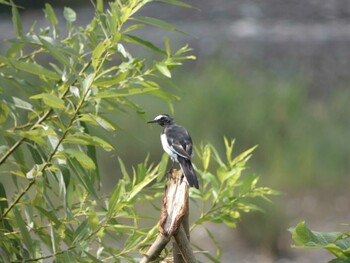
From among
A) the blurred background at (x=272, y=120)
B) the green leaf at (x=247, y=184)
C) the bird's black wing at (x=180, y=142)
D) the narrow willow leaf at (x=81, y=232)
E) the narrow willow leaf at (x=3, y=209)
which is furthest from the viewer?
the blurred background at (x=272, y=120)

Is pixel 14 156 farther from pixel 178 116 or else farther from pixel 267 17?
pixel 267 17

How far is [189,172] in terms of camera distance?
339 centimetres

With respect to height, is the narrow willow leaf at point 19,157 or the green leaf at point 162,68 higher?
the green leaf at point 162,68

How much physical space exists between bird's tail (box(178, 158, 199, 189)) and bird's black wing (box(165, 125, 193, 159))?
0.21ft

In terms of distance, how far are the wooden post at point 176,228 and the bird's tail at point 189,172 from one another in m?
0.21

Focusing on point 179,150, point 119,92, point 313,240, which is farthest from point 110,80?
point 313,240

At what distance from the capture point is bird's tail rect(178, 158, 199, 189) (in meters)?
3.26

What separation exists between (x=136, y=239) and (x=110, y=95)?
0.42 meters

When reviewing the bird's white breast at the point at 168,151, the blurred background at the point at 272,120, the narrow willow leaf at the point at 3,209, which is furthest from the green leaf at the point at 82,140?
the blurred background at the point at 272,120

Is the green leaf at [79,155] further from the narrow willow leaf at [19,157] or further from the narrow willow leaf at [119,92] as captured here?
the narrow willow leaf at [19,157]

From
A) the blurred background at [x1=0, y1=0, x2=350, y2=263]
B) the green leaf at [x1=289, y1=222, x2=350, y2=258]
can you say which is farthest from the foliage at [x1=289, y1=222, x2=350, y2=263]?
the blurred background at [x1=0, y1=0, x2=350, y2=263]

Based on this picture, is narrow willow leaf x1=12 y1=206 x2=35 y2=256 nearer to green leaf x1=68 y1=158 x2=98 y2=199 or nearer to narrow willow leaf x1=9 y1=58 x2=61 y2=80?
green leaf x1=68 y1=158 x2=98 y2=199

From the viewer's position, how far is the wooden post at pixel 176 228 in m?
2.83

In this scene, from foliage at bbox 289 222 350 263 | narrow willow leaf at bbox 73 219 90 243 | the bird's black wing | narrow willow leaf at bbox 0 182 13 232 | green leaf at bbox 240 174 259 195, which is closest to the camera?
foliage at bbox 289 222 350 263
